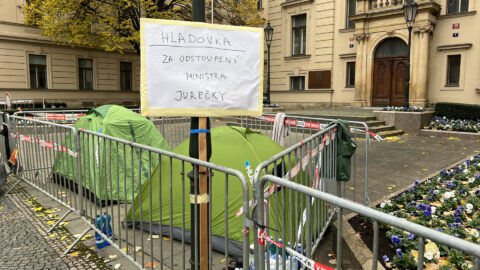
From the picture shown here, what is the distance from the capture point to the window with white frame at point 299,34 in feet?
80.3

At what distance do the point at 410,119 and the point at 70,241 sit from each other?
42.4 ft

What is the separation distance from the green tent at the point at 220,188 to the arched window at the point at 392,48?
1759cm

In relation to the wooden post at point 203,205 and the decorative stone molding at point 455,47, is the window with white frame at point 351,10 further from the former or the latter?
the wooden post at point 203,205

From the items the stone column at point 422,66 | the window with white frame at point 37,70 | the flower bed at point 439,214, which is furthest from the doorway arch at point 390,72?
the window with white frame at point 37,70

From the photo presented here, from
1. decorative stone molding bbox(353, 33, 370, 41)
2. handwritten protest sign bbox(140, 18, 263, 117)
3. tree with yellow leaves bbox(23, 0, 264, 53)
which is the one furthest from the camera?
decorative stone molding bbox(353, 33, 370, 41)

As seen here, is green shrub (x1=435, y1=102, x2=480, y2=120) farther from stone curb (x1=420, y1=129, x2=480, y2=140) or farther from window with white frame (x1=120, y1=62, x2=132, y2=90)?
window with white frame (x1=120, y1=62, x2=132, y2=90)

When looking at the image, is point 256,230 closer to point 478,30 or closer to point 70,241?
point 70,241

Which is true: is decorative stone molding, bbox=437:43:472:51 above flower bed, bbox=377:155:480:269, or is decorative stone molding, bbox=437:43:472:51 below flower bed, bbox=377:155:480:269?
above

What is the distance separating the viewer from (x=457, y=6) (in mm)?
17688

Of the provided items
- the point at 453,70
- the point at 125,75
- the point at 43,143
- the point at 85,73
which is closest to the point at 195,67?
the point at 43,143

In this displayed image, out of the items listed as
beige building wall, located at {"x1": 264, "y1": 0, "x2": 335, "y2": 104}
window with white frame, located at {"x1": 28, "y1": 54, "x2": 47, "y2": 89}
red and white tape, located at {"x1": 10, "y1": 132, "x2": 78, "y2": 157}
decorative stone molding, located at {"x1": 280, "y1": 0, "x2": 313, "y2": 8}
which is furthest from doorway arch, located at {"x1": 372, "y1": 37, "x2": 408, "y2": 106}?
window with white frame, located at {"x1": 28, "y1": 54, "x2": 47, "y2": 89}

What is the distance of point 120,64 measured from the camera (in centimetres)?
2661

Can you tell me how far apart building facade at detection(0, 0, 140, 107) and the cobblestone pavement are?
19.0 metres

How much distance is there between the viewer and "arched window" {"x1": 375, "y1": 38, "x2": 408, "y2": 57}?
1939 cm
